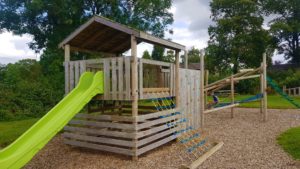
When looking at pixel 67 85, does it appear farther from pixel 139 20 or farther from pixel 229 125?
pixel 139 20

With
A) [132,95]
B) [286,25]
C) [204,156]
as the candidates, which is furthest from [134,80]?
[286,25]

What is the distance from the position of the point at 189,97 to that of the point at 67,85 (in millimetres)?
3840

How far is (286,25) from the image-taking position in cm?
3244

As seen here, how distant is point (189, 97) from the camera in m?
8.40

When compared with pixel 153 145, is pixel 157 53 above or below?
above

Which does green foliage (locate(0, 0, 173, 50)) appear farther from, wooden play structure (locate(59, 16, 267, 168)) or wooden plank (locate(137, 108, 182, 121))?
wooden plank (locate(137, 108, 182, 121))

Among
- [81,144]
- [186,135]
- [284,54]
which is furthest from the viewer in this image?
[284,54]

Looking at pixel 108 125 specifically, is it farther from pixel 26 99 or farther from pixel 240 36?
pixel 240 36

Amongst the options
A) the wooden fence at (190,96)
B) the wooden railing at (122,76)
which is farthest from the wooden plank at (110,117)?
the wooden fence at (190,96)

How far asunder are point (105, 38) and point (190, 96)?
330 cm

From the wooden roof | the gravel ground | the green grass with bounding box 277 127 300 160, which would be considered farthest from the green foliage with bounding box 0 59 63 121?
the green grass with bounding box 277 127 300 160

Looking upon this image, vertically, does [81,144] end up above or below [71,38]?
below

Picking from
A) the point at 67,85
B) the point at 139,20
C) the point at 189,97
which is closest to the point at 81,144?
the point at 67,85

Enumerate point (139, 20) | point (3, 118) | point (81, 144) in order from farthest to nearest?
point (139, 20) < point (3, 118) < point (81, 144)
